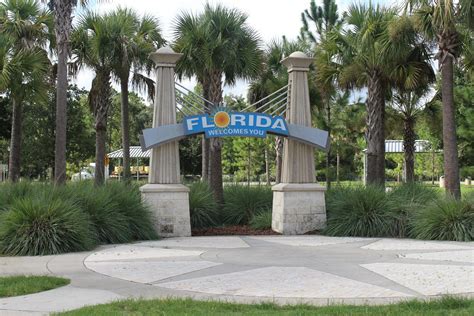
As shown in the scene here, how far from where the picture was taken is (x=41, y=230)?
1087 cm

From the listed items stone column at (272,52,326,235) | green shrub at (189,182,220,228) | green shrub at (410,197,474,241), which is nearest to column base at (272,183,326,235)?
stone column at (272,52,326,235)

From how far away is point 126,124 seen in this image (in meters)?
23.8

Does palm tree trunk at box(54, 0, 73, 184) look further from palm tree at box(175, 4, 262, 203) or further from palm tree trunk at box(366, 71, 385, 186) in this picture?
palm tree trunk at box(366, 71, 385, 186)

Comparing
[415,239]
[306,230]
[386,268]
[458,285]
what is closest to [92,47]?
[306,230]

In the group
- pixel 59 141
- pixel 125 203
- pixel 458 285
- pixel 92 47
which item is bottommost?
pixel 458 285

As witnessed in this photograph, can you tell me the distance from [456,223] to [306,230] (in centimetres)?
390

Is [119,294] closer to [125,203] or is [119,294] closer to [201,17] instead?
[125,203]

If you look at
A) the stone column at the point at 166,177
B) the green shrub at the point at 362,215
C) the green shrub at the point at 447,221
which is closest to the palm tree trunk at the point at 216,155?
the stone column at the point at 166,177

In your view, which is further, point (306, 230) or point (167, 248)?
point (306, 230)

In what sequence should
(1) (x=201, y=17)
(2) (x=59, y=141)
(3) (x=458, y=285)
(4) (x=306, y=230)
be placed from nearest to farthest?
(3) (x=458, y=285), (4) (x=306, y=230), (2) (x=59, y=141), (1) (x=201, y=17)

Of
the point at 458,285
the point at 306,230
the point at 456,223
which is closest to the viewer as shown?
the point at 458,285

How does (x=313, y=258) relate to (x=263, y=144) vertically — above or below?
below

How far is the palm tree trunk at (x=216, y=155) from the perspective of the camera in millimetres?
17234

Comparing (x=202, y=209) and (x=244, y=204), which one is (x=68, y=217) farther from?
(x=244, y=204)
